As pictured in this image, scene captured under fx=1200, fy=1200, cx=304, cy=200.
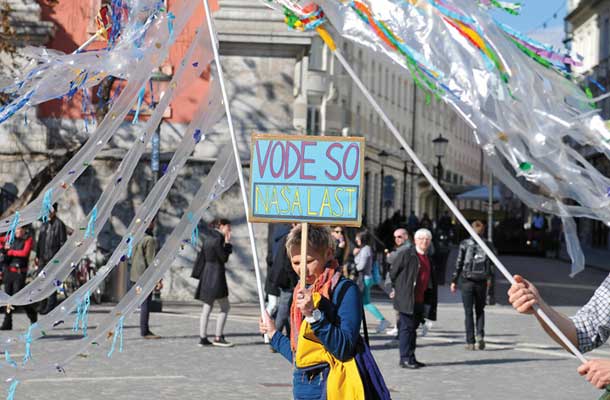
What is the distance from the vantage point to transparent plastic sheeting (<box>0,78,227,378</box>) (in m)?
6.77

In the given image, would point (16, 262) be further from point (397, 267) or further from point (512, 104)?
point (512, 104)

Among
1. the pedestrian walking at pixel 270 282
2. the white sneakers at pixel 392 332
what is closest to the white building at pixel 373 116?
the white sneakers at pixel 392 332

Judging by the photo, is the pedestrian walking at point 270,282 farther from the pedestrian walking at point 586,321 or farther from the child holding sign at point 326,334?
the pedestrian walking at point 586,321

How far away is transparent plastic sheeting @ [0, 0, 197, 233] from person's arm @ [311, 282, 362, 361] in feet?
6.22

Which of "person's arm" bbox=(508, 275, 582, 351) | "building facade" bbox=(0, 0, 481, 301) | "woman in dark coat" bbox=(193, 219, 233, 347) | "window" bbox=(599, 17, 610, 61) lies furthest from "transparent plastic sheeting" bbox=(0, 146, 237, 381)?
"window" bbox=(599, 17, 610, 61)

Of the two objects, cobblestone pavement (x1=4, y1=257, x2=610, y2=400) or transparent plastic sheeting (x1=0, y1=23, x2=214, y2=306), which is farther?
cobblestone pavement (x1=4, y1=257, x2=610, y2=400)

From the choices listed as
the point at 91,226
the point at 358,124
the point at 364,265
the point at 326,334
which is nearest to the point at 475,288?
the point at 364,265

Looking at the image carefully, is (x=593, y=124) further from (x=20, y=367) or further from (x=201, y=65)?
(x=20, y=367)

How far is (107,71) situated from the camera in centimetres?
708

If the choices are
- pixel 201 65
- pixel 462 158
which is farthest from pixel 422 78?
pixel 462 158

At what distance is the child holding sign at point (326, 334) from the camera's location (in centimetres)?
573

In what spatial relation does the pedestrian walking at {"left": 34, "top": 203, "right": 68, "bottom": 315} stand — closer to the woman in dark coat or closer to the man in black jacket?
the woman in dark coat

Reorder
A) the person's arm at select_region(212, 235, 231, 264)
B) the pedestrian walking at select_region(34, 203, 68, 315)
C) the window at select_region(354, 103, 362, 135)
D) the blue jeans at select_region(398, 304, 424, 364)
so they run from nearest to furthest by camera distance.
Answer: the blue jeans at select_region(398, 304, 424, 364) → the person's arm at select_region(212, 235, 231, 264) → the pedestrian walking at select_region(34, 203, 68, 315) → the window at select_region(354, 103, 362, 135)

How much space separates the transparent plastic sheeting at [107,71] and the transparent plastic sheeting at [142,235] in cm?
30
